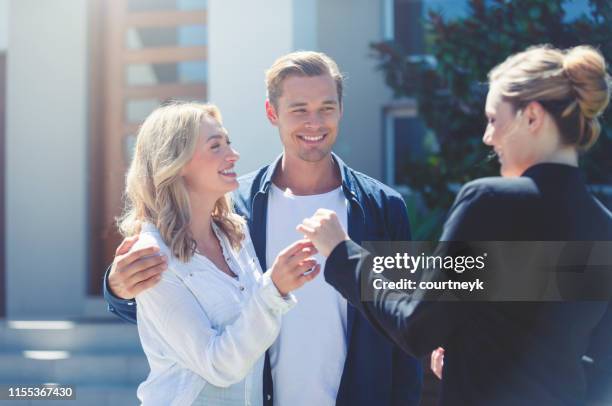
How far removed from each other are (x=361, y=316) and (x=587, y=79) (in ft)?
4.01

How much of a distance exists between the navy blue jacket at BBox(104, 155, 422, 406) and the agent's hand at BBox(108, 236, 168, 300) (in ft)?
1.13

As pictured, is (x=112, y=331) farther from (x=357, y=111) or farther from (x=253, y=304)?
(x=253, y=304)

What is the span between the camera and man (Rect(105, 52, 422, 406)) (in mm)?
→ 2562

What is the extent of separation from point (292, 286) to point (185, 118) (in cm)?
66

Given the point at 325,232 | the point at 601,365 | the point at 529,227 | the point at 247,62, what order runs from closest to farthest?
the point at 529,227 < the point at 601,365 < the point at 325,232 < the point at 247,62

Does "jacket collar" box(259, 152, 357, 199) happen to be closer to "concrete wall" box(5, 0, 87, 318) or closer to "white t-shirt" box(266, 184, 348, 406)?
"white t-shirt" box(266, 184, 348, 406)

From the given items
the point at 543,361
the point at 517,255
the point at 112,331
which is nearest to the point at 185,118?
the point at 517,255

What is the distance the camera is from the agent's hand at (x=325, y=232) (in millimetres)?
1894

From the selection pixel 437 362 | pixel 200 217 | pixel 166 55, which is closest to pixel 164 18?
pixel 166 55

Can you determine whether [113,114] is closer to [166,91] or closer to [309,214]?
[166,91]

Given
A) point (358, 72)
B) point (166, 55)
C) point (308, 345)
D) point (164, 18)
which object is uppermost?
point (164, 18)

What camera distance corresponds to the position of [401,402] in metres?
2.68

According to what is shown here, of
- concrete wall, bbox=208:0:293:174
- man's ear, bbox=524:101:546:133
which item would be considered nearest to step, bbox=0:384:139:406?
concrete wall, bbox=208:0:293:174

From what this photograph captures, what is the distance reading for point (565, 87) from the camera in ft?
5.51
